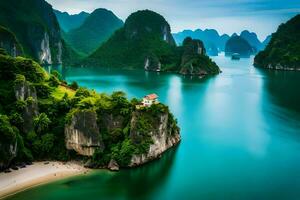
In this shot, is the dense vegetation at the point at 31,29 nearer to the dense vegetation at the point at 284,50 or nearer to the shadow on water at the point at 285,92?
the shadow on water at the point at 285,92

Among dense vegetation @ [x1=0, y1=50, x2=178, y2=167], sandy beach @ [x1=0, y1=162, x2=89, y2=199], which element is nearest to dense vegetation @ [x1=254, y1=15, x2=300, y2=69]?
dense vegetation @ [x1=0, y1=50, x2=178, y2=167]

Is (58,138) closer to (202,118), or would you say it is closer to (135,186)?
(135,186)

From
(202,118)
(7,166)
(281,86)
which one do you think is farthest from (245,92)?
(7,166)

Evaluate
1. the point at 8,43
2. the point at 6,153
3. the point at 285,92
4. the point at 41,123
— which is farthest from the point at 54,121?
the point at 285,92

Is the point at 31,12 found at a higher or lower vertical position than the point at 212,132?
higher

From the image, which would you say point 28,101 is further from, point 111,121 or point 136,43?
point 136,43

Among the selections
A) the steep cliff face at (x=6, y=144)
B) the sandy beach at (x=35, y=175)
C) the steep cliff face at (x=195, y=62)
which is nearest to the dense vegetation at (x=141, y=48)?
the steep cliff face at (x=195, y=62)
